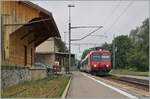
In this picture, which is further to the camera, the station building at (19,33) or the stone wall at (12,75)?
the station building at (19,33)

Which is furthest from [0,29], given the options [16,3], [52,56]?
[52,56]

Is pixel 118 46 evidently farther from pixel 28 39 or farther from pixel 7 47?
pixel 7 47

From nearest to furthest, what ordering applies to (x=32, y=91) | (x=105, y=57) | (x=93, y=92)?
(x=32, y=91) → (x=93, y=92) → (x=105, y=57)

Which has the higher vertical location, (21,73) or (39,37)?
(39,37)

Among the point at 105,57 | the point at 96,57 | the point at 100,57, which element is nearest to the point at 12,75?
the point at 96,57

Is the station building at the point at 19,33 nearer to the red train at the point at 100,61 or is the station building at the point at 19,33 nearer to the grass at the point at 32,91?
the grass at the point at 32,91

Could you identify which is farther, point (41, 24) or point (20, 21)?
point (41, 24)

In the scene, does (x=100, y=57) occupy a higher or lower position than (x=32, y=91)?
higher

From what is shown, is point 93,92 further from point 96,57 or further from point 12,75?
point 96,57

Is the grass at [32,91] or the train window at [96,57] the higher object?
the train window at [96,57]

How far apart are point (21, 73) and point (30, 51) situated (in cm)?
1375

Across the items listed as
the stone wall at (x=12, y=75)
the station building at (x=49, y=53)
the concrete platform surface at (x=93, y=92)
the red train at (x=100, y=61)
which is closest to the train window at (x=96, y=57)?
the red train at (x=100, y=61)

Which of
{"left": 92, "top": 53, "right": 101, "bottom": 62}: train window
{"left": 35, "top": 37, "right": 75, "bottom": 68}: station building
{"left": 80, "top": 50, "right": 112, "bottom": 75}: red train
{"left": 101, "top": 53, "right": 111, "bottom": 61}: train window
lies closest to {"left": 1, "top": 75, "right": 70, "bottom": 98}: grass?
{"left": 80, "top": 50, "right": 112, "bottom": 75}: red train

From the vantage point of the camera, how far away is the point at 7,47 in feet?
98.7
